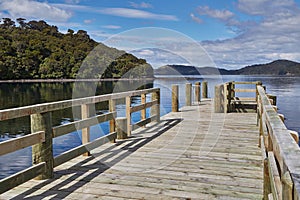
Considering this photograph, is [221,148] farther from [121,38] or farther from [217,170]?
[121,38]

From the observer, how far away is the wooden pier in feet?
9.93

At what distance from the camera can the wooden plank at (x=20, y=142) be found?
10.1 feet

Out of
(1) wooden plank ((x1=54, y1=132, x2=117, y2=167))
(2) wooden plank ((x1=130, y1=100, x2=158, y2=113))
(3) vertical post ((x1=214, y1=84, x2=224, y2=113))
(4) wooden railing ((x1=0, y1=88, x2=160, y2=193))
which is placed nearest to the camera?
(4) wooden railing ((x1=0, y1=88, x2=160, y2=193))

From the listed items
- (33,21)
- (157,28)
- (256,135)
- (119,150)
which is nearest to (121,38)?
(157,28)

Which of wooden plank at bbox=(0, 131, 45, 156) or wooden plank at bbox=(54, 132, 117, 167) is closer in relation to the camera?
wooden plank at bbox=(0, 131, 45, 156)

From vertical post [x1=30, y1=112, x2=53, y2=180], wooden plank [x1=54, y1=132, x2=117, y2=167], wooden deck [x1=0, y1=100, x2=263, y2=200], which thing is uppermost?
vertical post [x1=30, y1=112, x2=53, y2=180]

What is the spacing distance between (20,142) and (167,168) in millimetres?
1995

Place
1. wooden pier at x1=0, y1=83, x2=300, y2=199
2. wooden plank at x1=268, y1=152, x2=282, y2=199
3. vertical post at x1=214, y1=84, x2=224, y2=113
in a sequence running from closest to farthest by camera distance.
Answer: wooden plank at x1=268, y1=152, x2=282, y2=199 < wooden pier at x1=0, y1=83, x2=300, y2=199 < vertical post at x1=214, y1=84, x2=224, y2=113

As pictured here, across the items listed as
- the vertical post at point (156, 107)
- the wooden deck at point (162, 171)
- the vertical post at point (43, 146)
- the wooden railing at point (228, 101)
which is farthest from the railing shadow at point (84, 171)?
the wooden railing at point (228, 101)

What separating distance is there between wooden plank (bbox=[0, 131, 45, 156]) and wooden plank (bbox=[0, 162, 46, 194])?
0.90 feet

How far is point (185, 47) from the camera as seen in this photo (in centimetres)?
770

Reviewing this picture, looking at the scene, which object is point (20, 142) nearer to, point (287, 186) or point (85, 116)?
point (85, 116)

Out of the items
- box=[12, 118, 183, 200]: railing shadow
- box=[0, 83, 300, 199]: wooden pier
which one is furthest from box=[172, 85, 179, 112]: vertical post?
box=[12, 118, 183, 200]: railing shadow

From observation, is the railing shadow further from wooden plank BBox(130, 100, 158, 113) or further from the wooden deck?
wooden plank BBox(130, 100, 158, 113)
